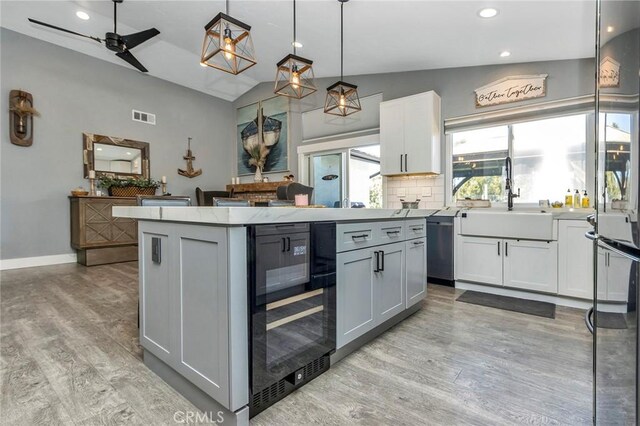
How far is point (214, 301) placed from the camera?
3.91 feet

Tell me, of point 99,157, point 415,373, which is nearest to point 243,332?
point 415,373

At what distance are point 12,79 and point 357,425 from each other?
21.4 ft

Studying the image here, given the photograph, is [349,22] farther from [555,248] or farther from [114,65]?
[114,65]

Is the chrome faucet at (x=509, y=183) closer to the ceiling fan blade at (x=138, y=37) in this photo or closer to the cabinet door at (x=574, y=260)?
the cabinet door at (x=574, y=260)

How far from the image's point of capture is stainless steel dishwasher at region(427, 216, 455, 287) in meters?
3.53

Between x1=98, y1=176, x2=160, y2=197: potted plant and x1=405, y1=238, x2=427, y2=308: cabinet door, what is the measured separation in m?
5.06

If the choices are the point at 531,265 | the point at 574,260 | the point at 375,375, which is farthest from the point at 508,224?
the point at 375,375

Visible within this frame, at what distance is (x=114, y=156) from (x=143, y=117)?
1.00 meters

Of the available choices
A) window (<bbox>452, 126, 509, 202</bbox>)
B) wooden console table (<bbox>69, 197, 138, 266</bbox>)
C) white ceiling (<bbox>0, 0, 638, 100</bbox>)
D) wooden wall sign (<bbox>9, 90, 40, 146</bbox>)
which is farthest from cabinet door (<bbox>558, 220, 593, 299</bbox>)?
wooden wall sign (<bbox>9, 90, 40, 146</bbox>)

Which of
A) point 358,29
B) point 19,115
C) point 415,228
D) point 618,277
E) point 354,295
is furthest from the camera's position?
point 19,115

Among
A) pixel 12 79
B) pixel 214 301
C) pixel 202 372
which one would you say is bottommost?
pixel 202 372

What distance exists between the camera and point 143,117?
5871mm

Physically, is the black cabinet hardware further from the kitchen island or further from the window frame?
the window frame

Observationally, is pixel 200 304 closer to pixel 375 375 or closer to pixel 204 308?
pixel 204 308
